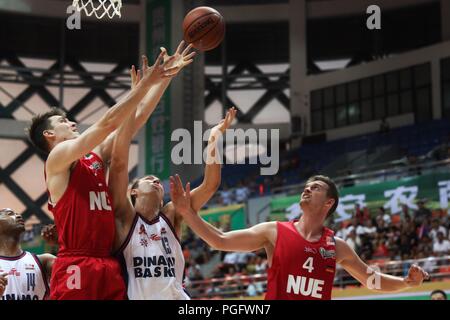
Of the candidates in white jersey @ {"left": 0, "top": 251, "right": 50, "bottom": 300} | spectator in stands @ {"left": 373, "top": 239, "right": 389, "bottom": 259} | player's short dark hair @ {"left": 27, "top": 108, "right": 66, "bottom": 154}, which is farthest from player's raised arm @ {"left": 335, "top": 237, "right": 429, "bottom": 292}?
spectator in stands @ {"left": 373, "top": 239, "right": 389, "bottom": 259}

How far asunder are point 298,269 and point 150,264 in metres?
0.91

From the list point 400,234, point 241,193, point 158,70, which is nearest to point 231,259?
point 241,193

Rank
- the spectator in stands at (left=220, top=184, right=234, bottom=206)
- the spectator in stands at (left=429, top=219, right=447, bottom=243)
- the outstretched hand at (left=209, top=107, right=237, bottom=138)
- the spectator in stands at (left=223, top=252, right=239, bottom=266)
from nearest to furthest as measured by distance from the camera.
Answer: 1. the outstretched hand at (left=209, top=107, right=237, bottom=138)
2. the spectator in stands at (left=429, top=219, right=447, bottom=243)
3. the spectator in stands at (left=223, top=252, right=239, bottom=266)
4. the spectator in stands at (left=220, top=184, right=234, bottom=206)

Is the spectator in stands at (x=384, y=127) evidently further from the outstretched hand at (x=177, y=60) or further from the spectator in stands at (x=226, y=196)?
the outstretched hand at (x=177, y=60)

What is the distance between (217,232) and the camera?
15.6ft

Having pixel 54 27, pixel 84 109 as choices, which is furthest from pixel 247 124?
pixel 54 27

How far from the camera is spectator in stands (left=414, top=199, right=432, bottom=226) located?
1375 centimetres

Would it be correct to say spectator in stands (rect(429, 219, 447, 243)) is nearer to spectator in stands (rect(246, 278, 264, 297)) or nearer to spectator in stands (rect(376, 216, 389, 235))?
spectator in stands (rect(376, 216, 389, 235))

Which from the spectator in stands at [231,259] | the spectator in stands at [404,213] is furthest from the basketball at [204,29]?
the spectator in stands at [231,259]

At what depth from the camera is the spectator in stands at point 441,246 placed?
1259 centimetres

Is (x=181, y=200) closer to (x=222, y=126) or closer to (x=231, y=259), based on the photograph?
(x=222, y=126)

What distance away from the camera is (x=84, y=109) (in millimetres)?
25641
